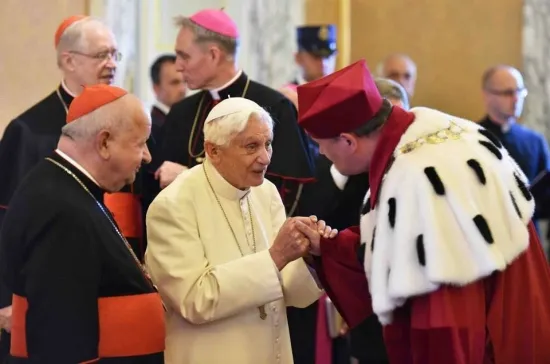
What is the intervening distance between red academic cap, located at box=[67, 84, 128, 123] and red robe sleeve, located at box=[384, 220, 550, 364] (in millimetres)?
1055

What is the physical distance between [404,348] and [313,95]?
754 millimetres

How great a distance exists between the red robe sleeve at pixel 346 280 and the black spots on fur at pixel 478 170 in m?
0.62

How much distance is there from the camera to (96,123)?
2.76 meters

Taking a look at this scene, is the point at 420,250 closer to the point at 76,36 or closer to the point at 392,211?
the point at 392,211

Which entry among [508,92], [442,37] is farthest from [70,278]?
[442,37]

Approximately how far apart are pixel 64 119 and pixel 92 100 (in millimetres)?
1357

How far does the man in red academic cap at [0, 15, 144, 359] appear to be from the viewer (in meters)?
4.01

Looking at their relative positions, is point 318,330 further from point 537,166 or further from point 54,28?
point 54,28

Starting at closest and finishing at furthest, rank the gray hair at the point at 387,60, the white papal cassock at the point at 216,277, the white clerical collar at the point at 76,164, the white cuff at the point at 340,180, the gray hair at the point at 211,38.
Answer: the white clerical collar at the point at 76,164 → the white papal cassock at the point at 216,277 → the white cuff at the point at 340,180 → the gray hair at the point at 211,38 → the gray hair at the point at 387,60

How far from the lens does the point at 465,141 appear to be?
8.38ft

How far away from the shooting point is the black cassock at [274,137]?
164 inches

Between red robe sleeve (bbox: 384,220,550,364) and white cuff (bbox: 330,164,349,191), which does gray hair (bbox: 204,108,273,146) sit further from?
white cuff (bbox: 330,164,349,191)

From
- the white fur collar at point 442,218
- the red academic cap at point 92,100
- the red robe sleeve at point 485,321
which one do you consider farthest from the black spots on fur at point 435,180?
the red academic cap at point 92,100

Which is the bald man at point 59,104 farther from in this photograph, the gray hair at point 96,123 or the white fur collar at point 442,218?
the white fur collar at point 442,218
